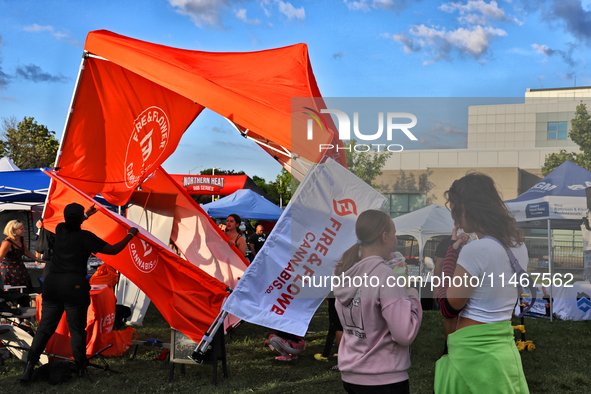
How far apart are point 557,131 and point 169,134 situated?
4508 centimetres

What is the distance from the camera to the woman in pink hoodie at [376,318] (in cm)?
215

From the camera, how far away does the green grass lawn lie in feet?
15.5

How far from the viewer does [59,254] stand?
185 inches

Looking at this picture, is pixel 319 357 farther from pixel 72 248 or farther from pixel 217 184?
pixel 217 184

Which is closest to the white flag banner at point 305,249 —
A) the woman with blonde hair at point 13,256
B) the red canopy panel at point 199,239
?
the red canopy panel at point 199,239

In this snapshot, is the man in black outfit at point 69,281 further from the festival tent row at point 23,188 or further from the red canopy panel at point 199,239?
the festival tent row at point 23,188

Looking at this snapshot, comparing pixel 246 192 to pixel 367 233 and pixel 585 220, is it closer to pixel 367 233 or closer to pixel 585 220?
pixel 585 220

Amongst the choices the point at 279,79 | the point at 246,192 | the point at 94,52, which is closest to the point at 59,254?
the point at 94,52

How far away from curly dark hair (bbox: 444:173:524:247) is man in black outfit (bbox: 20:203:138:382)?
369 centimetres

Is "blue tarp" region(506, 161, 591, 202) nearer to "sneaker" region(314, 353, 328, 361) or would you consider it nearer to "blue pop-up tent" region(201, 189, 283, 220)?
"sneaker" region(314, 353, 328, 361)

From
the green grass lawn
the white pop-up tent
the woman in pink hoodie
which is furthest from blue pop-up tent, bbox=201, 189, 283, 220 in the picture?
the woman in pink hoodie

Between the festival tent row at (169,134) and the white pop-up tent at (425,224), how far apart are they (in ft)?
18.7

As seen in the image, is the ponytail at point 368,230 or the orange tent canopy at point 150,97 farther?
the orange tent canopy at point 150,97

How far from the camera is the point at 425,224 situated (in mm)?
11156
